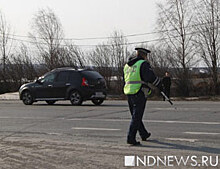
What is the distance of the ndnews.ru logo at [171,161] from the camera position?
20.5ft

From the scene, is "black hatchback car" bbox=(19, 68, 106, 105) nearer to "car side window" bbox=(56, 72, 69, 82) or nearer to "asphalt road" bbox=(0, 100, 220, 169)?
"car side window" bbox=(56, 72, 69, 82)

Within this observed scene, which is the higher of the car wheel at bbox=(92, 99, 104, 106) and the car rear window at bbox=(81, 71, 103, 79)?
the car rear window at bbox=(81, 71, 103, 79)

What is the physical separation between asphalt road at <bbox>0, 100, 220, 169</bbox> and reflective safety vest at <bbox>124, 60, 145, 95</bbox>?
111 centimetres

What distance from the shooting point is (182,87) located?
111ft

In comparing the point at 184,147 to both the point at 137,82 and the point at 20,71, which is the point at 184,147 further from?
the point at 20,71

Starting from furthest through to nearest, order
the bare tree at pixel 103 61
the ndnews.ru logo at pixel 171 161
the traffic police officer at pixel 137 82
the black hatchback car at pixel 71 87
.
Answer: the bare tree at pixel 103 61 < the black hatchback car at pixel 71 87 < the traffic police officer at pixel 137 82 < the ndnews.ru logo at pixel 171 161

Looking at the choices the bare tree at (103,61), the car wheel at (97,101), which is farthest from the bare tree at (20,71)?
the car wheel at (97,101)

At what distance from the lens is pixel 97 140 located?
8.62m

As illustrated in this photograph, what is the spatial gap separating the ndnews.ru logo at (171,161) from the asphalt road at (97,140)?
5cm

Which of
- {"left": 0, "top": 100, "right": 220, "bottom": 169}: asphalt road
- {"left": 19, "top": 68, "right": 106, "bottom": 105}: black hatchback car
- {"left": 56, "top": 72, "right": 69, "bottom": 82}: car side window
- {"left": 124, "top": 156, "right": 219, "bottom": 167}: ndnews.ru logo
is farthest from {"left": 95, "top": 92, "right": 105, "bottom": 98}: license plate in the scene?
{"left": 124, "top": 156, "right": 219, "bottom": 167}: ndnews.ru logo

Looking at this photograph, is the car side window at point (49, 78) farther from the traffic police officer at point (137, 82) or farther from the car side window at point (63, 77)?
the traffic police officer at point (137, 82)

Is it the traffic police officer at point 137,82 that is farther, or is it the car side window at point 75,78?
the car side window at point 75,78

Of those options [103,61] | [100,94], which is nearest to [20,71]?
[103,61]

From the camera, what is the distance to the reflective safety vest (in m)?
7.75
